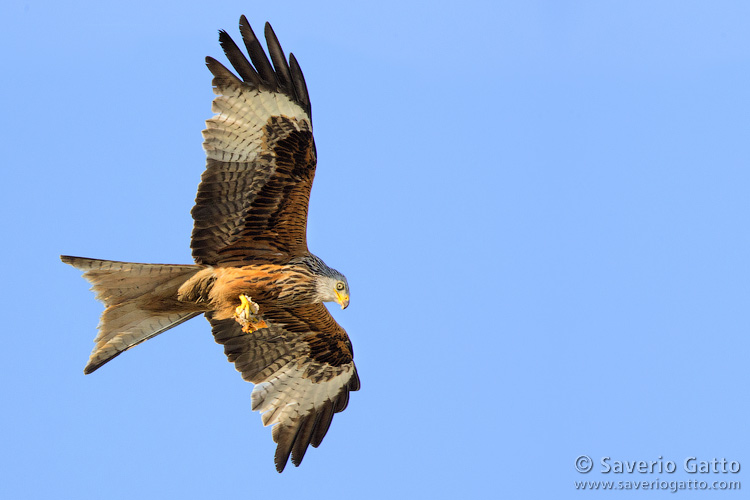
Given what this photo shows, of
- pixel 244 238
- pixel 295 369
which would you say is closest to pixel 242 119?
pixel 244 238

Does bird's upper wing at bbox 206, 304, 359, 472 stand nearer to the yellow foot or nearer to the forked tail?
the yellow foot

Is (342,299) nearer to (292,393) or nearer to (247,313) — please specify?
(247,313)

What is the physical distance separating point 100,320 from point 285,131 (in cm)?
300

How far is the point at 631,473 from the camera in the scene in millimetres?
13445

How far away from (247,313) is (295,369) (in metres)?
1.64

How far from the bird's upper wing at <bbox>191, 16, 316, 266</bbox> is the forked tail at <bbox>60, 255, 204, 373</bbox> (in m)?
0.48

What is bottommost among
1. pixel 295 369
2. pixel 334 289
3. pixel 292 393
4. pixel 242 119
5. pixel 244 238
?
pixel 292 393

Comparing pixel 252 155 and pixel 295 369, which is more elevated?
pixel 252 155

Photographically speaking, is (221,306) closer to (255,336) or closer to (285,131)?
(255,336)

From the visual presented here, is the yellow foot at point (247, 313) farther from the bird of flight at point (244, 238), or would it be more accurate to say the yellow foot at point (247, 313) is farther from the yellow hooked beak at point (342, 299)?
the yellow hooked beak at point (342, 299)

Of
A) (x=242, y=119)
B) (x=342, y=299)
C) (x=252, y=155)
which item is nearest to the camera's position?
(x=242, y=119)

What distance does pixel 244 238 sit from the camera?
1150 centimetres

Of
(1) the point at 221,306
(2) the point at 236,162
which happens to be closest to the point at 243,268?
(1) the point at 221,306

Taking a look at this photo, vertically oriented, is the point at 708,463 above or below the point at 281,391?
below
